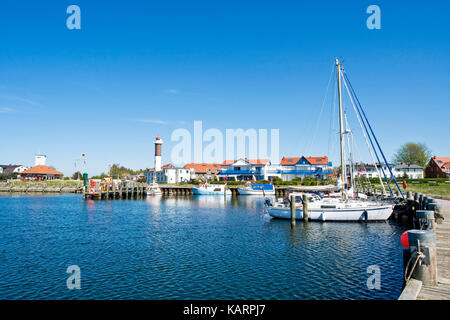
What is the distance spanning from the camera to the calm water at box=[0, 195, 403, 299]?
1505 centimetres

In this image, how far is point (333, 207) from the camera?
34781 mm

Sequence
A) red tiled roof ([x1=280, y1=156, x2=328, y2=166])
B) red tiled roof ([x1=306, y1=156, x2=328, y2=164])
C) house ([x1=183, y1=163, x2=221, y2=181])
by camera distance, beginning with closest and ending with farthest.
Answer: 1. red tiled roof ([x1=306, y1=156, x2=328, y2=164])
2. red tiled roof ([x1=280, y1=156, x2=328, y2=166])
3. house ([x1=183, y1=163, x2=221, y2=181])

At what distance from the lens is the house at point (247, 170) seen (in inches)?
4486

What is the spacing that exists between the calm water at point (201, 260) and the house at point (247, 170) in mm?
79796

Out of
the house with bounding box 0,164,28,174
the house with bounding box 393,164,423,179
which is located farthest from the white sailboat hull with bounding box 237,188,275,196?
the house with bounding box 0,164,28,174

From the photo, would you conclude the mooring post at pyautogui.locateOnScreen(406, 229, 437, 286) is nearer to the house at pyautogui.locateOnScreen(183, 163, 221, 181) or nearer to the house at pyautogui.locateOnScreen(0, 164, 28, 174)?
the house at pyautogui.locateOnScreen(183, 163, 221, 181)

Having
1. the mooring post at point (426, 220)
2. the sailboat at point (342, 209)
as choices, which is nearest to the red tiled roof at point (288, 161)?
the sailboat at point (342, 209)

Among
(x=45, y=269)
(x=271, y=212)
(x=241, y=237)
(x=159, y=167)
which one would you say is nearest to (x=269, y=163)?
(x=159, y=167)

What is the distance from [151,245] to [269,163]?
96.5 m

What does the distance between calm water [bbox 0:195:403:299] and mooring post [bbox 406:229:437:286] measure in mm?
4145

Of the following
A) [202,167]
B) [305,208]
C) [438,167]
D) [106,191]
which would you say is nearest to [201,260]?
[305,208]

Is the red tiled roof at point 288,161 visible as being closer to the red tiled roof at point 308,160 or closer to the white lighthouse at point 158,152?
the red tiled roof at point 308,160

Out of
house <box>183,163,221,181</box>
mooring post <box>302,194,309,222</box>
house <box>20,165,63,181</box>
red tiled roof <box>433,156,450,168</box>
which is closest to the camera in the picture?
mooring post <box>302,194,309,222</box>
